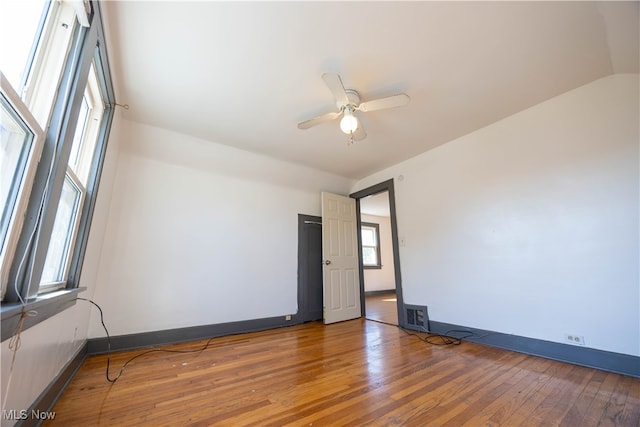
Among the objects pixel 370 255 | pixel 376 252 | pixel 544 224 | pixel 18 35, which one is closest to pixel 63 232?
pixel 18 35

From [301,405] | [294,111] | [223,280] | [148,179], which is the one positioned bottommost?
[301,405]

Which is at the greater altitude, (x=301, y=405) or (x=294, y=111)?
(x=294, y=111)

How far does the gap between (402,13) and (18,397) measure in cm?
294

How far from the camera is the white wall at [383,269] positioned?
7238 millimetres

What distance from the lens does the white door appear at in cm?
387

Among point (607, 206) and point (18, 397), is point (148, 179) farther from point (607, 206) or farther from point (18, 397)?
point (607, 206)

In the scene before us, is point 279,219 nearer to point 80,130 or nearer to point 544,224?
point 80,130

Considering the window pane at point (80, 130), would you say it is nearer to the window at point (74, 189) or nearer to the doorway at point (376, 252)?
the window at point (74, 189)

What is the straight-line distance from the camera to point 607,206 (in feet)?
6.68

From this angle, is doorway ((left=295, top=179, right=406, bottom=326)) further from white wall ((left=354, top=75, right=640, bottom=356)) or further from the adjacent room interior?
white wall ((left=354, top=75, right=640, bottom=356))

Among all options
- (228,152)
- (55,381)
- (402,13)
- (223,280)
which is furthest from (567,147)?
(55,381)

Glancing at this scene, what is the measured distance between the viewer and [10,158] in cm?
95

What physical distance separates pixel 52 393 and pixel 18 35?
192 cm

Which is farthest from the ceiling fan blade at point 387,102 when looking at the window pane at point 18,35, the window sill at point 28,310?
the window sill at point 28,310
